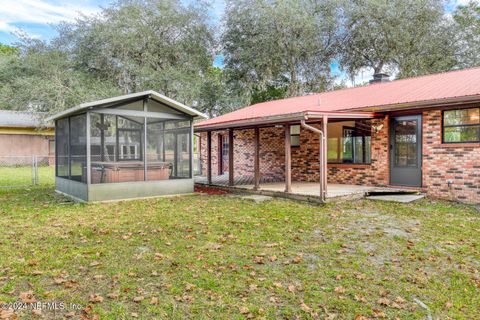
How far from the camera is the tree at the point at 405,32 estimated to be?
68.2 ft

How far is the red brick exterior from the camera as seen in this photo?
8352 mm

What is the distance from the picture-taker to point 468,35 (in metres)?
21.0

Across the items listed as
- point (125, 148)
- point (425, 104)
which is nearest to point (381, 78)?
point (425, 104)

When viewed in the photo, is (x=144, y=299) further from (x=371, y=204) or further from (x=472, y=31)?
(x=472, y=31)

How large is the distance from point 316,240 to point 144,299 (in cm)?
291

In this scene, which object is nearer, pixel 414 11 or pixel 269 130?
pixel 269 130

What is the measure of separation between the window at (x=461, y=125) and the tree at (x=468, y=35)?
50.6 ft

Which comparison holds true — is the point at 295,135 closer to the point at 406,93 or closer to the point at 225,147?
the point at 406,93

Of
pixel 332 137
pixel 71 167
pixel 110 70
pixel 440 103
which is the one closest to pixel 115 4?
pixel 110 70

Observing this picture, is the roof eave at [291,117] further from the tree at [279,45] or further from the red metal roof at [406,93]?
the tree at [279,45]

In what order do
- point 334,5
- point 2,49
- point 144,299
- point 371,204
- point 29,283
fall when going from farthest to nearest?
point 2,49, point 334,5, point 371,204, point 29,283, point 144,299

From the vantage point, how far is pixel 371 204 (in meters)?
8.30

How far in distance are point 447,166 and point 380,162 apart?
1.81 m

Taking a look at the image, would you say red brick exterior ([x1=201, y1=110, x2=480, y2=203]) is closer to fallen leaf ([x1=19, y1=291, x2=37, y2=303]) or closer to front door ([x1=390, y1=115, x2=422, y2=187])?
front door ([x1=390, y1=115, x2=422, y2=187])
